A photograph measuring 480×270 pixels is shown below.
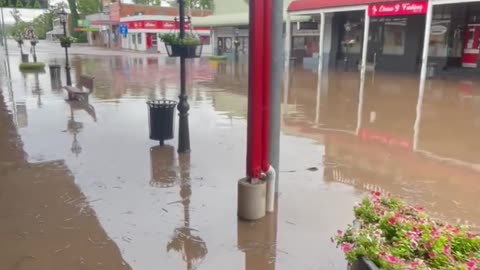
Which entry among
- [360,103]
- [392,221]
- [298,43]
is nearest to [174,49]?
[392,221]

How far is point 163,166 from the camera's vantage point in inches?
258

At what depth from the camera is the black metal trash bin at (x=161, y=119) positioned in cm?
715

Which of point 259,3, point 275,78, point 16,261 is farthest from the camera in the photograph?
point 275,78

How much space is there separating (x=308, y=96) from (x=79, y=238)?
11.1 m

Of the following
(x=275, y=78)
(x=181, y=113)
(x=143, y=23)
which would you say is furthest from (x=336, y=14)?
(x=143, y=23)

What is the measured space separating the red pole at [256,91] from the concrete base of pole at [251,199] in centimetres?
12

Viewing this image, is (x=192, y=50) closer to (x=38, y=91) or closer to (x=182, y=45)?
(x=182, y=45)

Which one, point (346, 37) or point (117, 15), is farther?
point (117, 15)

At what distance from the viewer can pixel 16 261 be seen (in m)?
3.80

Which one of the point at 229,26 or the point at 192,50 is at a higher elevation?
the point at 229,26

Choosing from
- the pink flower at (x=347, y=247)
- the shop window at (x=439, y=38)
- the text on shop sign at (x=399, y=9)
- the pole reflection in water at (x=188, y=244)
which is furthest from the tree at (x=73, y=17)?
the pink flower at (x=347, y=247)

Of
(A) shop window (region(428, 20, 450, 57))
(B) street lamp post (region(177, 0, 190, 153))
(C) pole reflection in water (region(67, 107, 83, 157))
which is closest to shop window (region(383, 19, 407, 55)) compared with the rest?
(A) shop window (region(428, 20, 450, 57))

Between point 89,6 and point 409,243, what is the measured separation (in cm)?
8704

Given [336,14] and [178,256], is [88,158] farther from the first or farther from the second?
[336,14]
